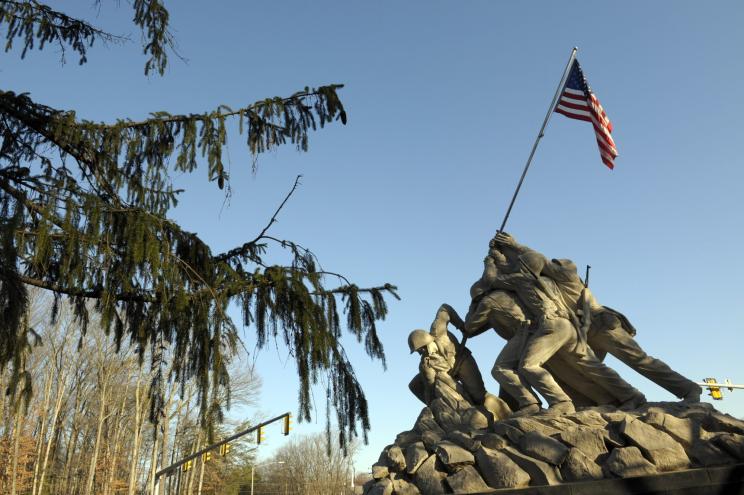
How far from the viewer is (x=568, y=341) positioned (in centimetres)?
714

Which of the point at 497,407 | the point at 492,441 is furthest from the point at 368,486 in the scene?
the point at 497,407

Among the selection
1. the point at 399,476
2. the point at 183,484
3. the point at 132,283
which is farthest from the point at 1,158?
the point at 183,484

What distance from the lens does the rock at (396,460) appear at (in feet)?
21.5

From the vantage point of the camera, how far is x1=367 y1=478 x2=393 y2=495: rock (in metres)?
6.25

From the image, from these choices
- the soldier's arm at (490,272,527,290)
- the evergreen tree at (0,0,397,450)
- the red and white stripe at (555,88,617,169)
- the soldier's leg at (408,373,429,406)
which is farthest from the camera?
the red and white stripe at (555,88,617,169)

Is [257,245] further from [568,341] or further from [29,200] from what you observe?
[568,341]

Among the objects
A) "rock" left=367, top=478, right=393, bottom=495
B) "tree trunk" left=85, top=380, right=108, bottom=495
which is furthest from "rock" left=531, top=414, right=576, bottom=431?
"tree trunk" left=85, top=380, right=108, bottom=495

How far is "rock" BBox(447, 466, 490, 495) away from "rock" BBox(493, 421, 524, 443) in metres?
0.52

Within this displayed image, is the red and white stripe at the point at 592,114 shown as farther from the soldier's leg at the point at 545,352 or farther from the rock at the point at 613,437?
the rock at the point at 613,437

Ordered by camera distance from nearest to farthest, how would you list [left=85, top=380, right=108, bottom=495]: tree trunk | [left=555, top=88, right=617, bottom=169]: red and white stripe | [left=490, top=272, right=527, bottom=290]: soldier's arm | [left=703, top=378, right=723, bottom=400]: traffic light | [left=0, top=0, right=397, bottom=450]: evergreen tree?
[left=0, top=0, right=397, bottom=450]: evergreen tree
[left=490, top=272, right=527, bottom=290]: soldier's arm
[left=555, top=88, right=617, bottom=169]: red and white stripe
[left=703, top=378, right=723, bottom=400]: traffic light
[left=85, top=380, right=108, bottom=495]: tree trunk

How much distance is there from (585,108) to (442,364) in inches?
180

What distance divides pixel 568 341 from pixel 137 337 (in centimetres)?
482

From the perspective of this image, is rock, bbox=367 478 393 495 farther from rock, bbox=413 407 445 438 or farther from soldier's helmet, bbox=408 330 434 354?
soldier's helmet, bbox=408 330 434 354

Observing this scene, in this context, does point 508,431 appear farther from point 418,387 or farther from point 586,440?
point 418,387
